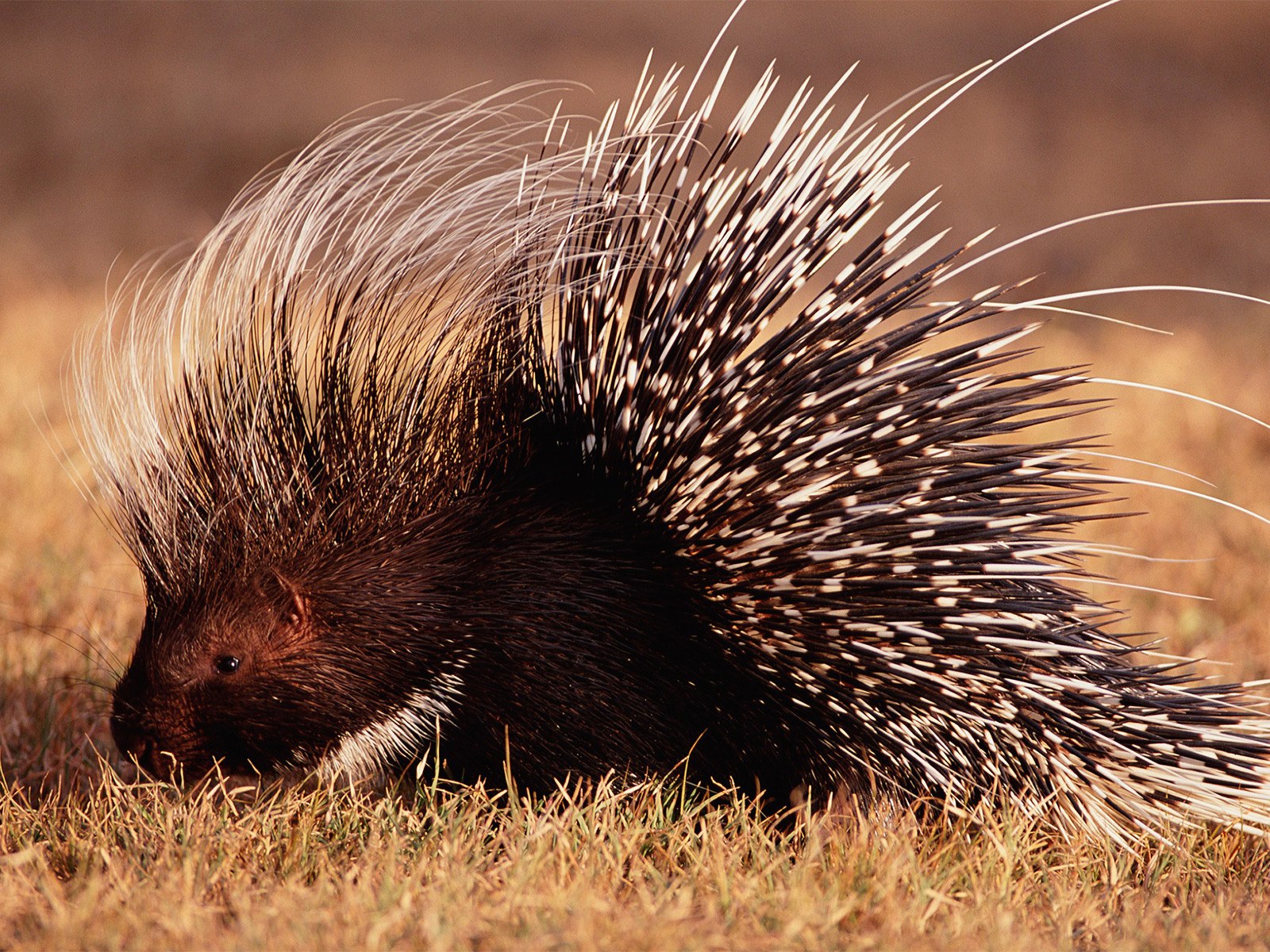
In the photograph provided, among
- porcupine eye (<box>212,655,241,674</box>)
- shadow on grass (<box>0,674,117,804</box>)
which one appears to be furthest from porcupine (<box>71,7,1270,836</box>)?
shadow on grass (<box>0,674,117,804</box>)

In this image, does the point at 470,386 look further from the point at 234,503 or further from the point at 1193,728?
the point at 1193,728

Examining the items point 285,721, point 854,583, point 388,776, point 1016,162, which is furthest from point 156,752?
point 1016,162

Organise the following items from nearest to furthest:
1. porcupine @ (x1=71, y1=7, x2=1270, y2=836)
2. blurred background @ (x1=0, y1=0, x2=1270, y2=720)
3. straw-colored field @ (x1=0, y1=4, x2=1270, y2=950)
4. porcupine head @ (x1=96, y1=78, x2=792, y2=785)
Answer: straw-colored field @ (x1=0, y1=4, x2=1270, y2=950)
porcupine @ (x1=71, y1=7, x2=1270, y2=836)
porcupine head @ (x1=96, y1=78, x2=792, y2=785)
blurred background @ (x1=0, y1=0, x2=1270, y2=720)

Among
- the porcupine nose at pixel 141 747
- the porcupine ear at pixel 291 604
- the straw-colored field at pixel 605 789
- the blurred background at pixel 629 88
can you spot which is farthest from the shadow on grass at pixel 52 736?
the blurred background at pixel 629 88

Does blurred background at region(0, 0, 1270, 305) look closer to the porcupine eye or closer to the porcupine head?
the porcupine head

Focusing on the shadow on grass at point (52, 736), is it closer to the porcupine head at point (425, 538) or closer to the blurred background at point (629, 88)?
the porcupine head at point (425, 538)

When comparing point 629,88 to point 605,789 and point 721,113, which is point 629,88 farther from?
point 605,789
